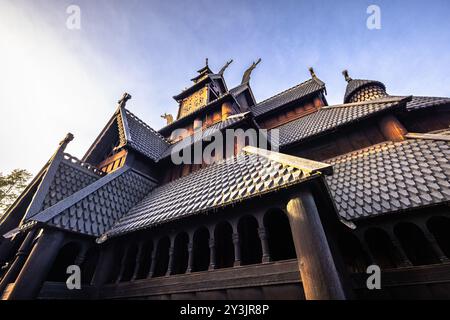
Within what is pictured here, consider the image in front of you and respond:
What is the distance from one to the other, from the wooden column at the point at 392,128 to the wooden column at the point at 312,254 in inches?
222

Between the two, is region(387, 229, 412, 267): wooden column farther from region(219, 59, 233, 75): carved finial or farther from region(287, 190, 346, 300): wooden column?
region(219, 59, 233, 75): carved finial

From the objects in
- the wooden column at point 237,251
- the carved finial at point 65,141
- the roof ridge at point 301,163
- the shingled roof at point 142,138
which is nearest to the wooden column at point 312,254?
the roof ridge at point 301,163

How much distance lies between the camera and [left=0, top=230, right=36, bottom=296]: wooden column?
17.5 feet

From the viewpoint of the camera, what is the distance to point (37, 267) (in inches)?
212

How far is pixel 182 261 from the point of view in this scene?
680 cm

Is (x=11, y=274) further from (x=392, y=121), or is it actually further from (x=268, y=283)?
(x=392, y=121)

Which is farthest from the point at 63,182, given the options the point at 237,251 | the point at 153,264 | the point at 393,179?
the point at 393,179

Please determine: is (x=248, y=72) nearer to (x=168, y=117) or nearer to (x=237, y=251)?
(x=168, y=117)

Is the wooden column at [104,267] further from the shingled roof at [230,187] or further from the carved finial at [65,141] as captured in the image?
the carved finial at [65,141]

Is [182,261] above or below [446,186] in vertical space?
below

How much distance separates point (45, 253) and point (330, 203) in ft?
24.6

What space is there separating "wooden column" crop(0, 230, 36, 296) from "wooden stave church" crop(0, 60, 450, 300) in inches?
1.2

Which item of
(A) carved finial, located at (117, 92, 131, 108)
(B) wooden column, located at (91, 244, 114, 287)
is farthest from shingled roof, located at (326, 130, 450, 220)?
(A) carved finial, located at (117, 92, 131, 108)

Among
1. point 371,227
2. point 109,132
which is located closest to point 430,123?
point 371,227
